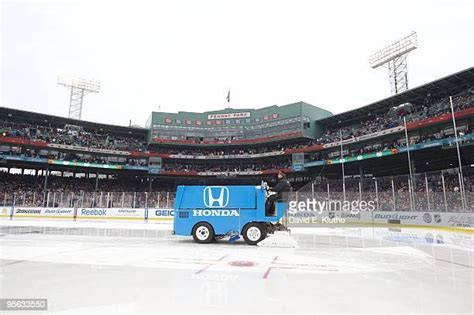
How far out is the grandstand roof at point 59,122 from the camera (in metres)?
41.5

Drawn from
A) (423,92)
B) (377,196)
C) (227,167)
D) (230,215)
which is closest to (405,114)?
(423,92)

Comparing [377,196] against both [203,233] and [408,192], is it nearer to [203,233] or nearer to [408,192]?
[408,192]

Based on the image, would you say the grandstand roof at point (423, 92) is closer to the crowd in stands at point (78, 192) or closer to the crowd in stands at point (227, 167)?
the crowd in stands at point (227, 167)

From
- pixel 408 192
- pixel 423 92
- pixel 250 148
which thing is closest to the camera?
pixel 408 192

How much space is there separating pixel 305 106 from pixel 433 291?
1680 inches

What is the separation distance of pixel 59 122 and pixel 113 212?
27.0 m

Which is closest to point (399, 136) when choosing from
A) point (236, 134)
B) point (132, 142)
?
point (236, 134)

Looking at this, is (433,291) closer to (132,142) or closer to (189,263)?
(189,263)

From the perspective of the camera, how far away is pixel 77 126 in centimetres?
4672

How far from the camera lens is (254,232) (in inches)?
404

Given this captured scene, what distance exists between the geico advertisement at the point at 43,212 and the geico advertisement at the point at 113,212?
4.40 feet

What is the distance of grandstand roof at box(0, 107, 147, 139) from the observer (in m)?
41.5

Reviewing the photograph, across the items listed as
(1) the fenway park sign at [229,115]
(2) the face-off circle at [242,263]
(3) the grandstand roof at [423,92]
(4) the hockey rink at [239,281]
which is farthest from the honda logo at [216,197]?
(1) the fenway park sign at [229,115]

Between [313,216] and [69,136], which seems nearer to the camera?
[313,216]
